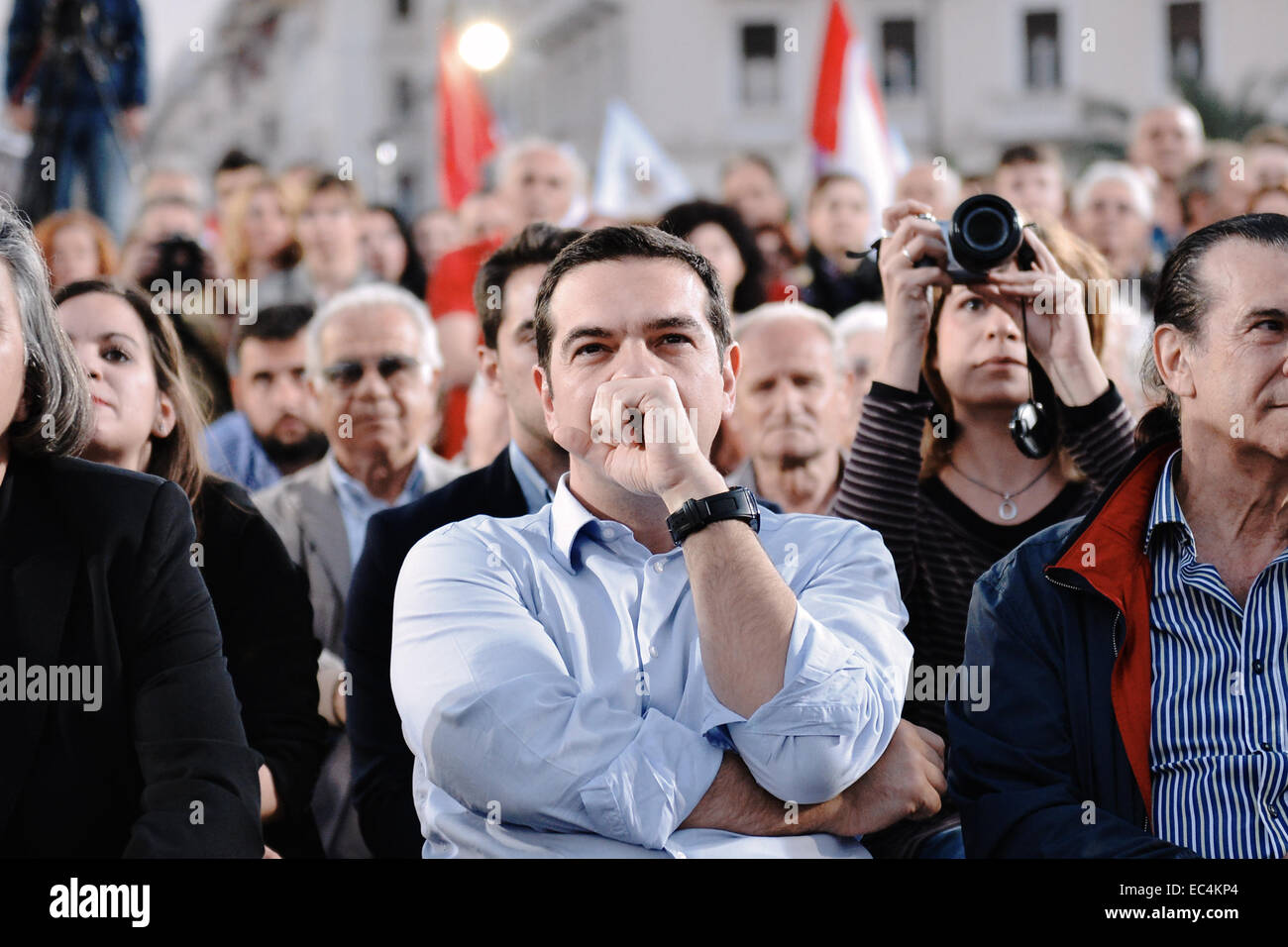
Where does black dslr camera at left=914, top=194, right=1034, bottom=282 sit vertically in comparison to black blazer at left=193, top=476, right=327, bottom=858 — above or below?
above

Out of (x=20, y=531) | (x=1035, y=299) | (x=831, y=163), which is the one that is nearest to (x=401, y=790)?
(x=20, y=531)

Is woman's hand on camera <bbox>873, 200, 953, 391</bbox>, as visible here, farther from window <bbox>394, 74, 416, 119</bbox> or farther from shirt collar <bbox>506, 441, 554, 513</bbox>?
window <bbox>394, 74, 416, 119</bbox>

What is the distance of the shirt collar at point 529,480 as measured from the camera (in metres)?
3.45

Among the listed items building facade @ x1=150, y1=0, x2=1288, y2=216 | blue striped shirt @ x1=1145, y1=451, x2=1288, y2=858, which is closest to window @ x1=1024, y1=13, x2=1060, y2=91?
building facade @ x1=150, y1=0, x2=1288, y2=216

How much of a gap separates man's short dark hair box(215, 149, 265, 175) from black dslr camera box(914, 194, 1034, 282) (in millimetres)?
5514

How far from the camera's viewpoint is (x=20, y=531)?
2.50 meters

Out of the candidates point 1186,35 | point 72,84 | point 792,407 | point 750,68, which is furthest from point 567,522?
point 750,68

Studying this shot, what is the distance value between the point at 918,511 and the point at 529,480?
85cm

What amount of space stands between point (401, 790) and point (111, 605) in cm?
86

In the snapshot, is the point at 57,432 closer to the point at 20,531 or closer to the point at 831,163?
the point at 20,531

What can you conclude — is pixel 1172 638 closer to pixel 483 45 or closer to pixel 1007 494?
pixel 1007 494

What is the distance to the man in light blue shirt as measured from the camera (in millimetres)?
2455

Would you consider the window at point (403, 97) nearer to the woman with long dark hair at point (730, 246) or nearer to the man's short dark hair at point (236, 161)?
the man's short dark hair at point (236, 161)

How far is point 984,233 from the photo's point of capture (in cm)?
331
